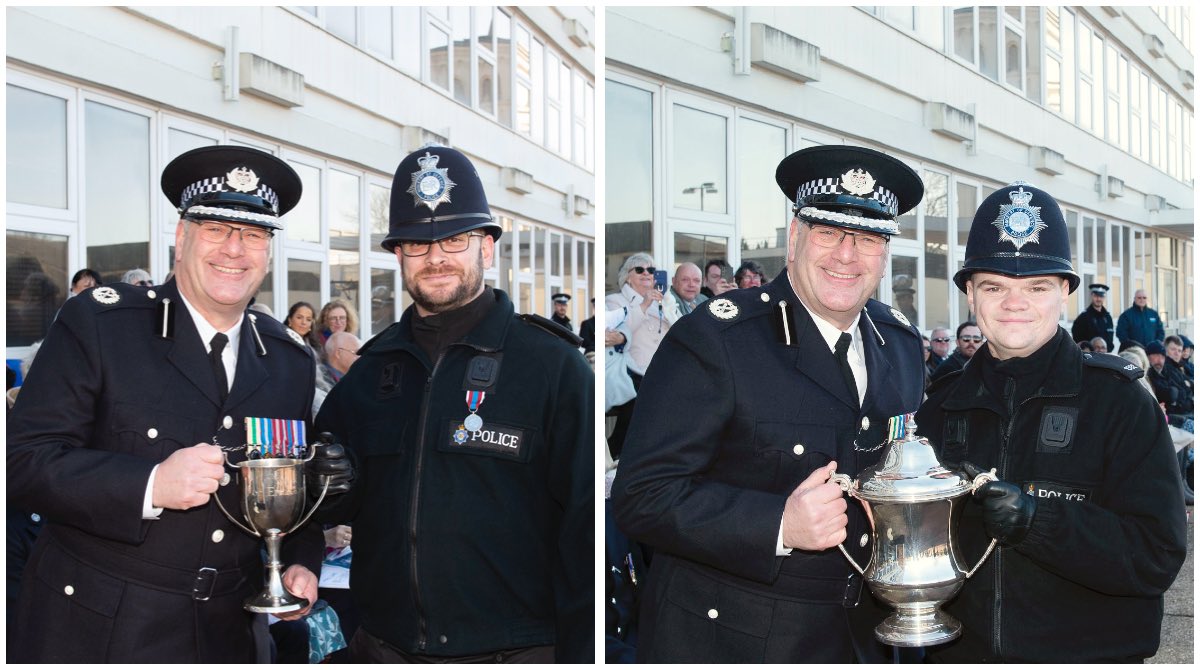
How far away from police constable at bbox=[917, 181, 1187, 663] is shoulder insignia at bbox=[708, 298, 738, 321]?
1.93ft

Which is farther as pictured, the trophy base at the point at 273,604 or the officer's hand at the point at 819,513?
the trophy base at the point at 273,604

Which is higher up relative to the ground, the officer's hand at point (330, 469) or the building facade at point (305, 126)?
the building facade at point (305, 126)

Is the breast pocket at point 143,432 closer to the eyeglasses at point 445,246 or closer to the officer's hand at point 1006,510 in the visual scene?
the eyeglasses at point 445,246

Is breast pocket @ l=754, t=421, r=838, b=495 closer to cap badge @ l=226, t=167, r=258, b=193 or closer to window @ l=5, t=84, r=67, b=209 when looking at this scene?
cap badge @ l=226, t=167, r=258, b=193

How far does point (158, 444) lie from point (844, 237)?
1768 mm

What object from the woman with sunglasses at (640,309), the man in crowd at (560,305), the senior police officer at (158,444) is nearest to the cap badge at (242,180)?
the senior police officer at (158,444)

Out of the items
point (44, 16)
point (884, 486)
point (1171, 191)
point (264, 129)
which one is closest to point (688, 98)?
point (264, 129)

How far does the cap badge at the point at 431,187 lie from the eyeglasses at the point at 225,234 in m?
0.40

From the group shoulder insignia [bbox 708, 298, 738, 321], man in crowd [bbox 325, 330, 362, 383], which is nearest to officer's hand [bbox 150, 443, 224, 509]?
shoulder insignia [bbox 708, 298, 738, 321]

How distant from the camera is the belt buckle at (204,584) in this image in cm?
260

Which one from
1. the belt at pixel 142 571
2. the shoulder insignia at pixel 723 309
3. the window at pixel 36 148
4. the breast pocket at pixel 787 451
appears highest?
the window at pixel 36 148

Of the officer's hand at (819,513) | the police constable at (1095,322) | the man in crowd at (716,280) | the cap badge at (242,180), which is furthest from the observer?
the police constable at (1095,322)

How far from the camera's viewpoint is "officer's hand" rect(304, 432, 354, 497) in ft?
8.36

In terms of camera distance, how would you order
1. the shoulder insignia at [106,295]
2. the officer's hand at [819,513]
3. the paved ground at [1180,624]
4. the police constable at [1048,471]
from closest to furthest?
1. the officer's hand at [819,513]
2. the police constable at [1048,471]
3. the shoulder insignia at [106,295]
4. the paved ground at [1180,624]
